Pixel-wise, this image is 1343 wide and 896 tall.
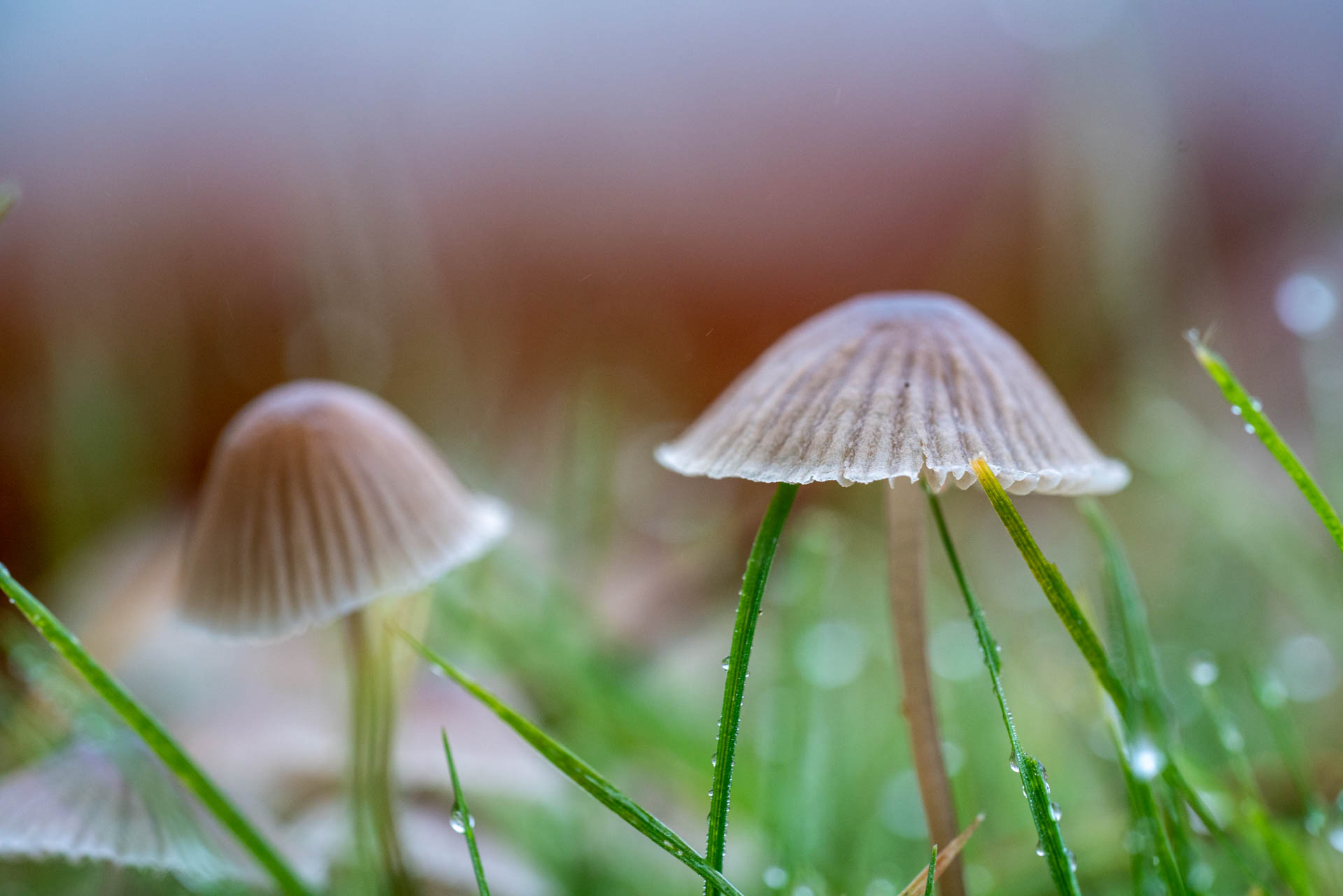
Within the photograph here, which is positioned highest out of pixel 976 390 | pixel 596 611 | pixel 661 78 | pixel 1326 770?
pixel 661 78

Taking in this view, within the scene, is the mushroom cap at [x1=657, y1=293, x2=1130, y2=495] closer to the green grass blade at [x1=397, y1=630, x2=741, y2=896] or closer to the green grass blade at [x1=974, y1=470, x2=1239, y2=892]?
the green grass blade at [x1=974, y1=470, x2=1239, y2=892]

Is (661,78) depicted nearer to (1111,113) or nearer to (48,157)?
(1111,113)

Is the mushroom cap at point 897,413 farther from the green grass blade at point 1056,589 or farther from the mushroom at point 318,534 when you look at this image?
the mushroom at point 318,534

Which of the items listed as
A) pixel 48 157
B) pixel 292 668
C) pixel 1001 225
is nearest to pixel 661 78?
pixel 1001 225

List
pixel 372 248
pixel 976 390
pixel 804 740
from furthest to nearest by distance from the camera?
pixel 372 248 → pixel 804 740 → pixel 976 390

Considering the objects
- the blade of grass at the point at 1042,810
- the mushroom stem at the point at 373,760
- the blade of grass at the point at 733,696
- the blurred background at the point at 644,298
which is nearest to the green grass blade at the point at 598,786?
the blade of grass at the point at 733,696

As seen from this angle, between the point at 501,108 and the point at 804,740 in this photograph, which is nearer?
the point at 804,740

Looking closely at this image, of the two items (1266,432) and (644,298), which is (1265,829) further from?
(644,298)

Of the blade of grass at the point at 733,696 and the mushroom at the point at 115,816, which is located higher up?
the blade of grass at the point at 733,696
